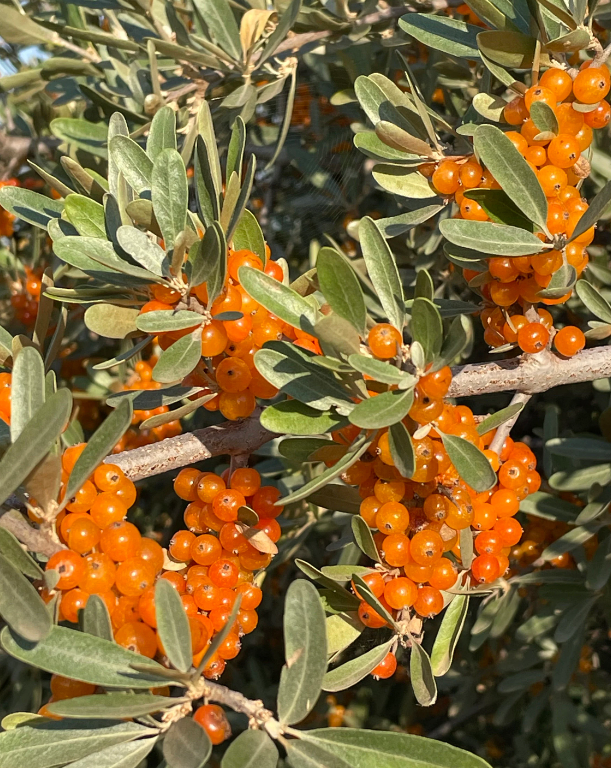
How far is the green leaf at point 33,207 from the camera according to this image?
144 centimetres

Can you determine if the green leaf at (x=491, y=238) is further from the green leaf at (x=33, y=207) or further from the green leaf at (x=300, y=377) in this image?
the green leaf at (x=33, y=207)

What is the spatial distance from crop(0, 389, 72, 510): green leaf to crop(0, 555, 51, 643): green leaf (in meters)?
0.11

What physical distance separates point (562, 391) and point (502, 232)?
1790mm

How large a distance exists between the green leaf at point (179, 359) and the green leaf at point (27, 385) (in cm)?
19

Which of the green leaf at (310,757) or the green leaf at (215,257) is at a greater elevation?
the green leaf at (215,257)

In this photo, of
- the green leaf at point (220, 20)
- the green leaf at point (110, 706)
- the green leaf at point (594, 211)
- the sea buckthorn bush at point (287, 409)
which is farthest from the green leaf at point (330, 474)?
the green leaf at point (220, 20)

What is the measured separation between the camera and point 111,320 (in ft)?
4.17

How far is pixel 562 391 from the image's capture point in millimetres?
2869

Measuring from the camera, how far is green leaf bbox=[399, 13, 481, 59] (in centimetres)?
158

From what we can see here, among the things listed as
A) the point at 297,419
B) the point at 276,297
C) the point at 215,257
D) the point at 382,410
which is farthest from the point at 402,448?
the point at 215,257

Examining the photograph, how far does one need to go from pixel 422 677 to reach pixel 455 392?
1.80 feet

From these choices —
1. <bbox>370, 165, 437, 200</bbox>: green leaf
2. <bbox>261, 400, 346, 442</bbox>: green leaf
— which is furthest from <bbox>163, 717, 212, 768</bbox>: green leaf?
<bbox>370, 165, 437, 200</bbox>: green leaf

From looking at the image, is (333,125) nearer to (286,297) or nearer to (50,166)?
(50,166)

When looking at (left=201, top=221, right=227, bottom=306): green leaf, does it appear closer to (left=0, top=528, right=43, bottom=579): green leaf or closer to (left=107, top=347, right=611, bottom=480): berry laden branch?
(left=107, top=347, right=611, bottom=480): berry laden branch
